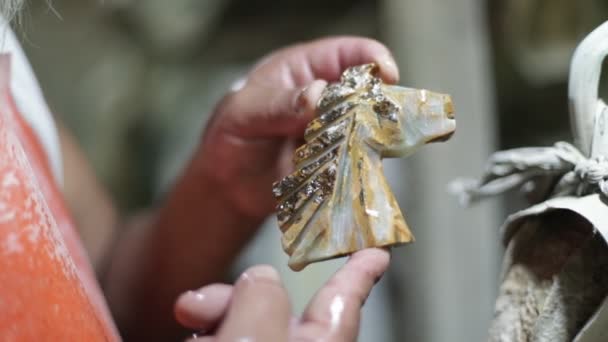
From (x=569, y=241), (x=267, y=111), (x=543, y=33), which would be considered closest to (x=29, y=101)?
(x=267, y=111)

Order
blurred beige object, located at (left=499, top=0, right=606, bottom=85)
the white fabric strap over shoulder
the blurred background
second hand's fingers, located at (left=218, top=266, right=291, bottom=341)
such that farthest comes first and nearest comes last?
blurred beige object, located at (left=499, top=0, right=606, bottom=85) < the blurred background < the white fabric strap over shoulder < second hand's fingers, located at (left=218, top=266, right=291, bottom=341)

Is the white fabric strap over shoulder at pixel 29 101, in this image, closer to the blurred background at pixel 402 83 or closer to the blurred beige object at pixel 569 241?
the blurred background at pixel 402 83

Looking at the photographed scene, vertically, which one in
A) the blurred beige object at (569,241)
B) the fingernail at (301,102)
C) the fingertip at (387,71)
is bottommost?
the blurred beige object at (569,241)

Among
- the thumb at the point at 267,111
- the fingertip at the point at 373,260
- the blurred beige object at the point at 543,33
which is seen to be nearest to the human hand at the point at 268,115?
the thumb at the point at 267,111

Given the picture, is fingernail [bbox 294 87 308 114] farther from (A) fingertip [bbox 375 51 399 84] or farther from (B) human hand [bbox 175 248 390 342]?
(B) human hand [bbox 175 248 390 342]

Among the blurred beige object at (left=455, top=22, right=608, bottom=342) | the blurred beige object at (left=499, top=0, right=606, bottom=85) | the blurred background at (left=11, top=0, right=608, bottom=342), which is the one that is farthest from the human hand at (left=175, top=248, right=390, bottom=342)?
the blurred beige object at (left=499, top=0, right=606, bottom=85)

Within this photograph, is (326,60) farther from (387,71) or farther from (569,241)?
(569,241)

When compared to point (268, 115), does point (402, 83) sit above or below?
below
